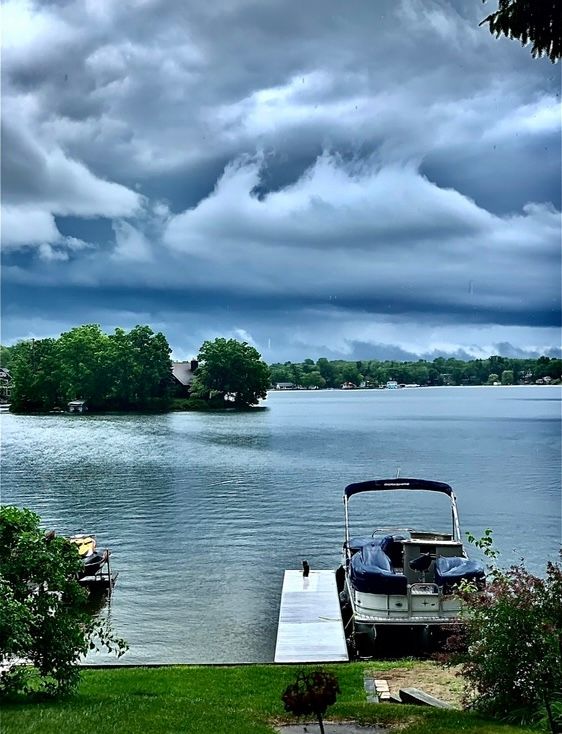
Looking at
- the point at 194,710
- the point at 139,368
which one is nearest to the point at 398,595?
the point at 194,710

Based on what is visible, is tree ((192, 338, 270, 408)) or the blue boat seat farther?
tree ((192, 338, 270, 408))

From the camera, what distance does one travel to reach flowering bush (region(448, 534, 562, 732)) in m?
11.0

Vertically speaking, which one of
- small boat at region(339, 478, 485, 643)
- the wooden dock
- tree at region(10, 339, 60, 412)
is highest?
tree at region(10, 339, 60, 412)

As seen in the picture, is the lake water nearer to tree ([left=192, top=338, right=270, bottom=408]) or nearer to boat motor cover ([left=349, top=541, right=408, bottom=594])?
boat motor cover ([left=349, top=541, right=408, bottom=594])

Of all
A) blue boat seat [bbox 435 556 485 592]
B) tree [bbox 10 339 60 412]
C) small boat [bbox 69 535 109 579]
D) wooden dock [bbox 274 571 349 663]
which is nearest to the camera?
wooden dock [bbox 274 571 349 663]

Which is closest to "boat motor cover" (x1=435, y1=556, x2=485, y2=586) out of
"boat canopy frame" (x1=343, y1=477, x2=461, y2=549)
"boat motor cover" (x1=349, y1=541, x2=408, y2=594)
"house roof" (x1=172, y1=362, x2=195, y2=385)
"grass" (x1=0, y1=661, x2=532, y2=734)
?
"boat motor cover" (x1=349, y1=541, x2=408, y2=594)

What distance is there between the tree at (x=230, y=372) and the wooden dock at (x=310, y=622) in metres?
136

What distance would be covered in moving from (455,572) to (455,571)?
8cm

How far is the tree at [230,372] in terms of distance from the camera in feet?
541

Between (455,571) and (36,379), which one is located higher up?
(36,379)

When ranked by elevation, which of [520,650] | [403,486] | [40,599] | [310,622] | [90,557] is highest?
[40,599]

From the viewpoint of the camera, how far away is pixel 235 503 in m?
50.3

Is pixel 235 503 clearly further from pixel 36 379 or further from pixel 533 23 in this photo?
pixel 36 379

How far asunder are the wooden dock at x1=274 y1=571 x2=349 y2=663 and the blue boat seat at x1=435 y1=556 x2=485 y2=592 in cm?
327
